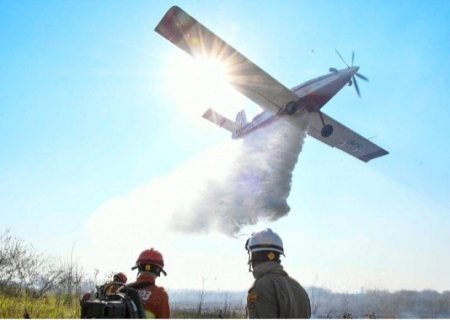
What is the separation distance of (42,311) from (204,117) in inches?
888

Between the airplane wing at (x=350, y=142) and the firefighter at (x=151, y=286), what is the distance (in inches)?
1249

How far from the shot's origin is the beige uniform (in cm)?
372

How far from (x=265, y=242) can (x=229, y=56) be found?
26590 millimetres

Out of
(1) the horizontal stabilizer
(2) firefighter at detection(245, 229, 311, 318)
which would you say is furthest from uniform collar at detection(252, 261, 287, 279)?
(1) the horizontal stabilizer

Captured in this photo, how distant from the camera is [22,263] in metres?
28.9

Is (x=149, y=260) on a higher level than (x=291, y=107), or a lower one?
lower

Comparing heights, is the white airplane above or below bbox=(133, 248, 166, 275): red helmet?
above

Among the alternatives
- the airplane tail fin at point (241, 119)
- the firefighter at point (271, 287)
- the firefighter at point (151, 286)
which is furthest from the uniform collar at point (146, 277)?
the airplane tail fin at point (241, 119)

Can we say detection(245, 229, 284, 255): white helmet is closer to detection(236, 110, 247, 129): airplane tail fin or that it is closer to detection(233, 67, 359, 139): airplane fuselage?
detection(233, 67, 359, 139): airplane fuselage

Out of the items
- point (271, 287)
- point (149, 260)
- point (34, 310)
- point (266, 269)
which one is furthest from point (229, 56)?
point (271, 287)

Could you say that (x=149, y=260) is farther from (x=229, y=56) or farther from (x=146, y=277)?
(x=229, y=56)

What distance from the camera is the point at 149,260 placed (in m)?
5.50

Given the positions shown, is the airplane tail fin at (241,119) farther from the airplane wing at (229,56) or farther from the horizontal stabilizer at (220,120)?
the airplane wing at (229,56)

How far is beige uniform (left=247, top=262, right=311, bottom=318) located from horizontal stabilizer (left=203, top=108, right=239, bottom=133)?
3333cm
